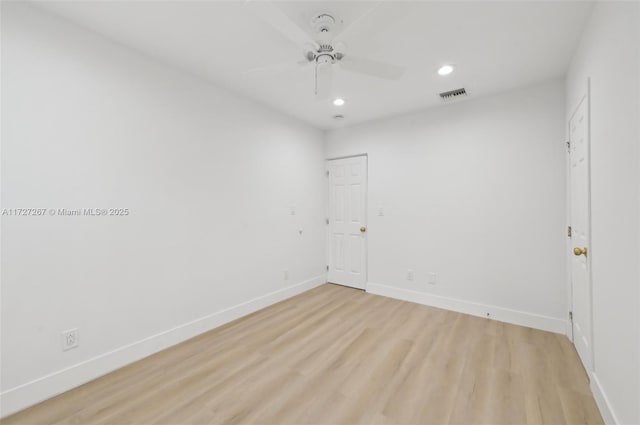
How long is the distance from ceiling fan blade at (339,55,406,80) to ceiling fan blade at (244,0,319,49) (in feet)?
0.98

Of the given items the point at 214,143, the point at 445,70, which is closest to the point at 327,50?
the point at 445,70

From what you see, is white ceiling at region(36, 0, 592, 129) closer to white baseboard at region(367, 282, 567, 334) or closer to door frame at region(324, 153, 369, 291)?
door frame at region(324, 153, 369, 291)

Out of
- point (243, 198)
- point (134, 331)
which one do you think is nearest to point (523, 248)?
point (243, 198)

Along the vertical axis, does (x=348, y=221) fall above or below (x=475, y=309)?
above

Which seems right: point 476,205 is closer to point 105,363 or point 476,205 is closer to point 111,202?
point 111,202

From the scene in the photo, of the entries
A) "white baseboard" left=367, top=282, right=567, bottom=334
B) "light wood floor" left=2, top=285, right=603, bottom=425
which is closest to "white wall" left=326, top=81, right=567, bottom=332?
"white baseboard" left=367, top=282, right=567, bottom=334

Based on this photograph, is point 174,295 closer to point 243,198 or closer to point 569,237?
point 243,198

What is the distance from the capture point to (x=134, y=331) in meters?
2.23

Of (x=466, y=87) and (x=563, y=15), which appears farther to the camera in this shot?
(x=466, y=87)

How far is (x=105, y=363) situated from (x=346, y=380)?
1.87 m

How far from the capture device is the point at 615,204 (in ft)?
4.58

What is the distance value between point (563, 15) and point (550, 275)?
92.8 inches

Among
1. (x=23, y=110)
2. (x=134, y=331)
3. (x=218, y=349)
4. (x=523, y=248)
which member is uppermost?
(x=23, y=110)

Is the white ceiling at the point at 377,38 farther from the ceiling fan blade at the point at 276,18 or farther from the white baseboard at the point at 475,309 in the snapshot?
the white baseboard at the point at 475,309
